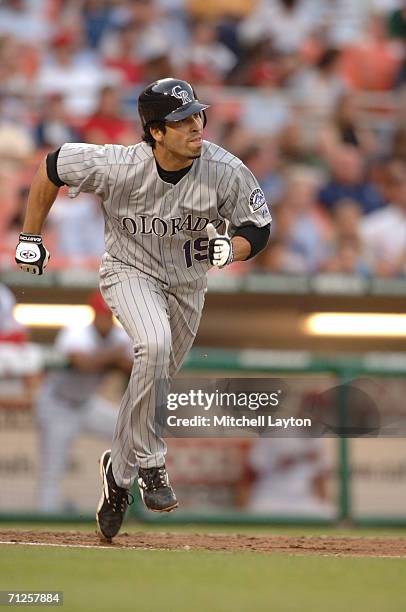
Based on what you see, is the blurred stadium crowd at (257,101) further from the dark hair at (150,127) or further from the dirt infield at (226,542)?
the dark hair at (150,127)

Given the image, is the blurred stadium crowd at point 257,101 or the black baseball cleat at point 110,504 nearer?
the black baseball cleat at point 110,504

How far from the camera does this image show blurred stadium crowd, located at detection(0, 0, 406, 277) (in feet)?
30.4

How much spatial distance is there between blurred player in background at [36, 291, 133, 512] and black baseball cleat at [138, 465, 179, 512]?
258 centimetres

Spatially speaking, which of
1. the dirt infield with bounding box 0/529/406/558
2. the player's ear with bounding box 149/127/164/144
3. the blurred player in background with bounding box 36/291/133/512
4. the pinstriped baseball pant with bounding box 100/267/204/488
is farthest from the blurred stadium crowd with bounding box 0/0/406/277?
the player's ear with bounding box 149/127/164/144

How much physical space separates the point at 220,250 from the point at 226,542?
Result: 1474mm

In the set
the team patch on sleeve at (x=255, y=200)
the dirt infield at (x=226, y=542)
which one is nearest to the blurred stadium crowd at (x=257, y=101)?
the dirt infield at (x=226, y=542)

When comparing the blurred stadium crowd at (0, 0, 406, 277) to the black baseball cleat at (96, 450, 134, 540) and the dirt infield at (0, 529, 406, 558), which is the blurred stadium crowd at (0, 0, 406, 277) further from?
the black baseball cleat at (96, 450, 134, 540)

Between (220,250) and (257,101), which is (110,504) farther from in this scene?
(257,101)

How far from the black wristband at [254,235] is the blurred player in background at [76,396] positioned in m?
2.70

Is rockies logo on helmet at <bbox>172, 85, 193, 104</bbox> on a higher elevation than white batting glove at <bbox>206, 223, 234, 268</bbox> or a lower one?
higher

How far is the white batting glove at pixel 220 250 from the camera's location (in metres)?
5.04

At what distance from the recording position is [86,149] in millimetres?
5328

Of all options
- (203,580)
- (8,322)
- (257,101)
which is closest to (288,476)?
(8,322)

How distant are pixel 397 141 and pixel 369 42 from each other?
4.89 ft
